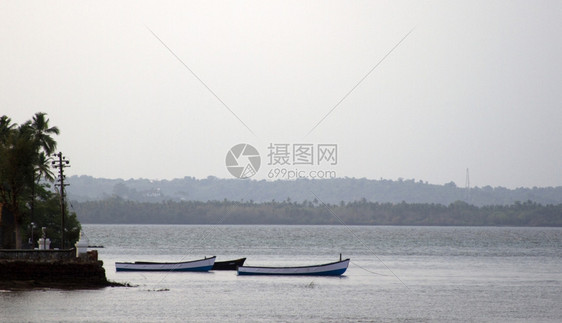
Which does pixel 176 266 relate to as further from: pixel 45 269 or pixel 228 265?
pixel 45 269

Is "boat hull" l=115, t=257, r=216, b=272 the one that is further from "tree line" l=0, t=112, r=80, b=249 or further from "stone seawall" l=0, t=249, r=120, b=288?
"stone seawall" l=0, t=249, r=120, b=288

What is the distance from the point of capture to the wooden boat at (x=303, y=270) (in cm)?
8494

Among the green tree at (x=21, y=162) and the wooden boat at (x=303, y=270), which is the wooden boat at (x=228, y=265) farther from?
the green tree at (x=21, y=162)

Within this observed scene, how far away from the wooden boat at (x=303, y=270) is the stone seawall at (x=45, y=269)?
2513 centimetres

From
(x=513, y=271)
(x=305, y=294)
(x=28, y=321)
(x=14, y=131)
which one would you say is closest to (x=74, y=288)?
(x=28, y=321)

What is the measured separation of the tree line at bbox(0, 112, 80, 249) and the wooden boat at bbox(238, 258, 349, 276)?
20.7 metres

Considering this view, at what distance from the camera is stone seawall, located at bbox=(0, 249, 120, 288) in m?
61.4

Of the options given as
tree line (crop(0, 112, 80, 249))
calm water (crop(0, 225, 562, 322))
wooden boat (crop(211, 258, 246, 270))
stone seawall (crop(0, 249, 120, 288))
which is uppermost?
tree line (crop(0, 112, 80, 249))

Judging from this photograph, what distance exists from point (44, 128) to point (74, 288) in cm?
3209

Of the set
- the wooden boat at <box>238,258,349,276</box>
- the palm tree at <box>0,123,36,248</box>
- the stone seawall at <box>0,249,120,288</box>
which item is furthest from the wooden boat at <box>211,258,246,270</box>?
the stone seawall at <box>0,249,120,288</box>

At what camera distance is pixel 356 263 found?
114m

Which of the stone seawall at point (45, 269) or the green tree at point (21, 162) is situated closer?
the stone seawall at point (45, 269)

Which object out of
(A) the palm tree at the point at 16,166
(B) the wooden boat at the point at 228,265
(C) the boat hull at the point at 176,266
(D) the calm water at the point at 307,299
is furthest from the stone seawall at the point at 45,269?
(B) the wooden boat at the point at 228,265

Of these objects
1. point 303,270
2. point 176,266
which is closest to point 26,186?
point 176,266
